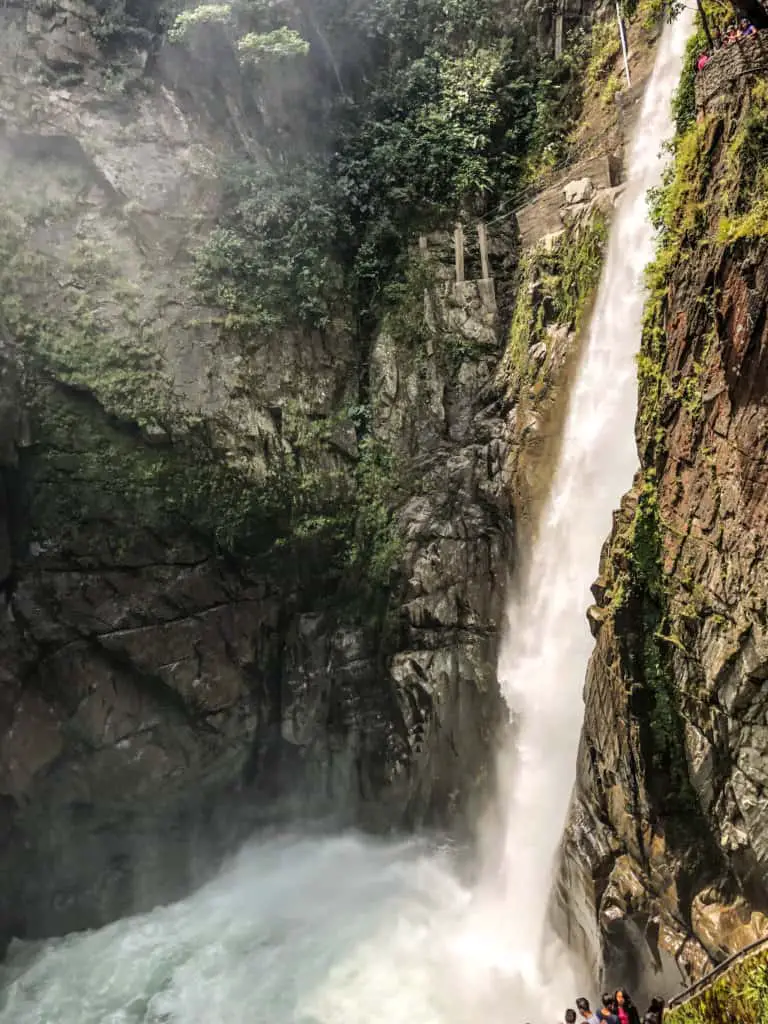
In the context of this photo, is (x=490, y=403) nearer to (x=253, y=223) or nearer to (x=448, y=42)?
(x=253, y=223)

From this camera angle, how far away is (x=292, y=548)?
16.8m

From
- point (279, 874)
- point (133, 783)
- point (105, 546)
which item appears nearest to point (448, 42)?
point (105, 546)

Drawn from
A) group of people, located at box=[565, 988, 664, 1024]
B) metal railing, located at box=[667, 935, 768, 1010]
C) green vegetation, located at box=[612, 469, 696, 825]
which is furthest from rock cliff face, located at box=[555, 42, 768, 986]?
metal railing, located at box=[667, 935, 768, 1010]

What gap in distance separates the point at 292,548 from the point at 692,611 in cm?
983

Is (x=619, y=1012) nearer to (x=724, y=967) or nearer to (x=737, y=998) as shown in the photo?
(x=724, y=967)

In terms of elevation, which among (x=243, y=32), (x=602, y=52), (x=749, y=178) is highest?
(x=243, y=32)

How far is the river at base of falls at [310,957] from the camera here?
12.0 metres

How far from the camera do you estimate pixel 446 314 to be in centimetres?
1714

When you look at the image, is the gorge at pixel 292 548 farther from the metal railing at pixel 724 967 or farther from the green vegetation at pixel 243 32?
the metal railing at pixel 724 967

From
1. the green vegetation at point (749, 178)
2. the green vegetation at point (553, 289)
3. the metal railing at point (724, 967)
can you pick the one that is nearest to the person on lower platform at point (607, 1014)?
the metal railing at point (724, 967)

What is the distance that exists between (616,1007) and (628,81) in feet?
56.1

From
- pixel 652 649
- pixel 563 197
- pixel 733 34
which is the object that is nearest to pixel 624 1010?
pixel 652 649

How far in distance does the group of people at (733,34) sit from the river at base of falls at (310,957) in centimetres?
1322

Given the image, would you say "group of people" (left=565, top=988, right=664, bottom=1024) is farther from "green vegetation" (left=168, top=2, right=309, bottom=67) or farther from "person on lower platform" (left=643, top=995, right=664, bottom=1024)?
"green vegetation" (left=168, top=2, right=309, bottom=67)
